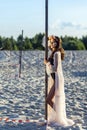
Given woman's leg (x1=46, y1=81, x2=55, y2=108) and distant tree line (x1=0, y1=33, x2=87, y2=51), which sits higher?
woman's leg (x1=46, y1=81, x2=55, y2=108)

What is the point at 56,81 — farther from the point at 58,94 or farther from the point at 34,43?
the point at 34,43

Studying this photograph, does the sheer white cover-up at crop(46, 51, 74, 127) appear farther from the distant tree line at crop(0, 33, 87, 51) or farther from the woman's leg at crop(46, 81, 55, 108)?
the distant tree line at crop(0, 33, 87, 51)

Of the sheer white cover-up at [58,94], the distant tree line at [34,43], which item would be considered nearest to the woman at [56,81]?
the sheer white cover-up at [58,94]

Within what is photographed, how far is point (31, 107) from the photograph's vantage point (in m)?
8.52

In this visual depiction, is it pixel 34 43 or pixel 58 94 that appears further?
pixel 34 43

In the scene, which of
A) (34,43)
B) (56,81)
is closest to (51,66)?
(56,81)

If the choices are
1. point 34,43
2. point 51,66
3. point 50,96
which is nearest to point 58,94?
point 50,96

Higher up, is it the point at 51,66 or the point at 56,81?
the point at 51,66

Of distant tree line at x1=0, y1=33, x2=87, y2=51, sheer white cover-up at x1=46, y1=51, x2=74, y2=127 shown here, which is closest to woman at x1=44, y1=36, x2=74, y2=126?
sheer white cover-up at x1=46, y1=51, x2=74, y2=127

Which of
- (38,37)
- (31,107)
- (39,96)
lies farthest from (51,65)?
(38,37)

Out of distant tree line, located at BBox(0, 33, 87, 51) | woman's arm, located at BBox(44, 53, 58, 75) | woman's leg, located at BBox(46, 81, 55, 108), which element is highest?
woman's arm, located at BBox(44, 53, 58, 75)

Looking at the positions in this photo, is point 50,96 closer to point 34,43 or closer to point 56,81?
point 56,81

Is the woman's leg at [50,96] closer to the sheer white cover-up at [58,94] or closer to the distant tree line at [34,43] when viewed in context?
the sheer white cover-up at [58,94]

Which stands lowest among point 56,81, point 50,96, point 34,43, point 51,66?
point 34,43
